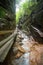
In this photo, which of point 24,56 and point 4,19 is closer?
point 24,56

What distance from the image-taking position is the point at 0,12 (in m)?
5.19

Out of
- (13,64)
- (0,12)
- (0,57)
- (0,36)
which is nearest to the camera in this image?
(0,57)

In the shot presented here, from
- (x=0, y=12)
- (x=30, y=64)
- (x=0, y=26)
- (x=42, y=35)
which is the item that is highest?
(x=0, y=12)

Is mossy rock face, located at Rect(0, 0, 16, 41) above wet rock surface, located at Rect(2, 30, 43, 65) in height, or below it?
above

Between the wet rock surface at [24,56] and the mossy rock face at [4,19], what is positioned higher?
the mossy rock face at [4,19]

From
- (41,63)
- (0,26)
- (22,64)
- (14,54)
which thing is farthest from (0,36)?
(41,63)

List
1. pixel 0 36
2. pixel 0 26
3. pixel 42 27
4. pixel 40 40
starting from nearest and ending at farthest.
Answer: pixel 0 36 < pixel 0 26 < pixel 40 40 < pixel 42 27

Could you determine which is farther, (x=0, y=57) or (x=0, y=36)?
(x=0, y=36)

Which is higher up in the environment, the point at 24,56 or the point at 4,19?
the point at 4,19

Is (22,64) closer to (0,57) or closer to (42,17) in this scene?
(0,57)

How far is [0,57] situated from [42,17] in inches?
200

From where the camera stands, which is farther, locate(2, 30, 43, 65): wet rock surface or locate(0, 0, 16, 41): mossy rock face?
locate(0, 0, 16, 41): mossy rock face

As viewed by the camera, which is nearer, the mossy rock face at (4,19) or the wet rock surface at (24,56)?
the wet rock surface at (24,56)

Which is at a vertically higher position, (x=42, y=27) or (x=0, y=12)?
(x=0, y=12)
